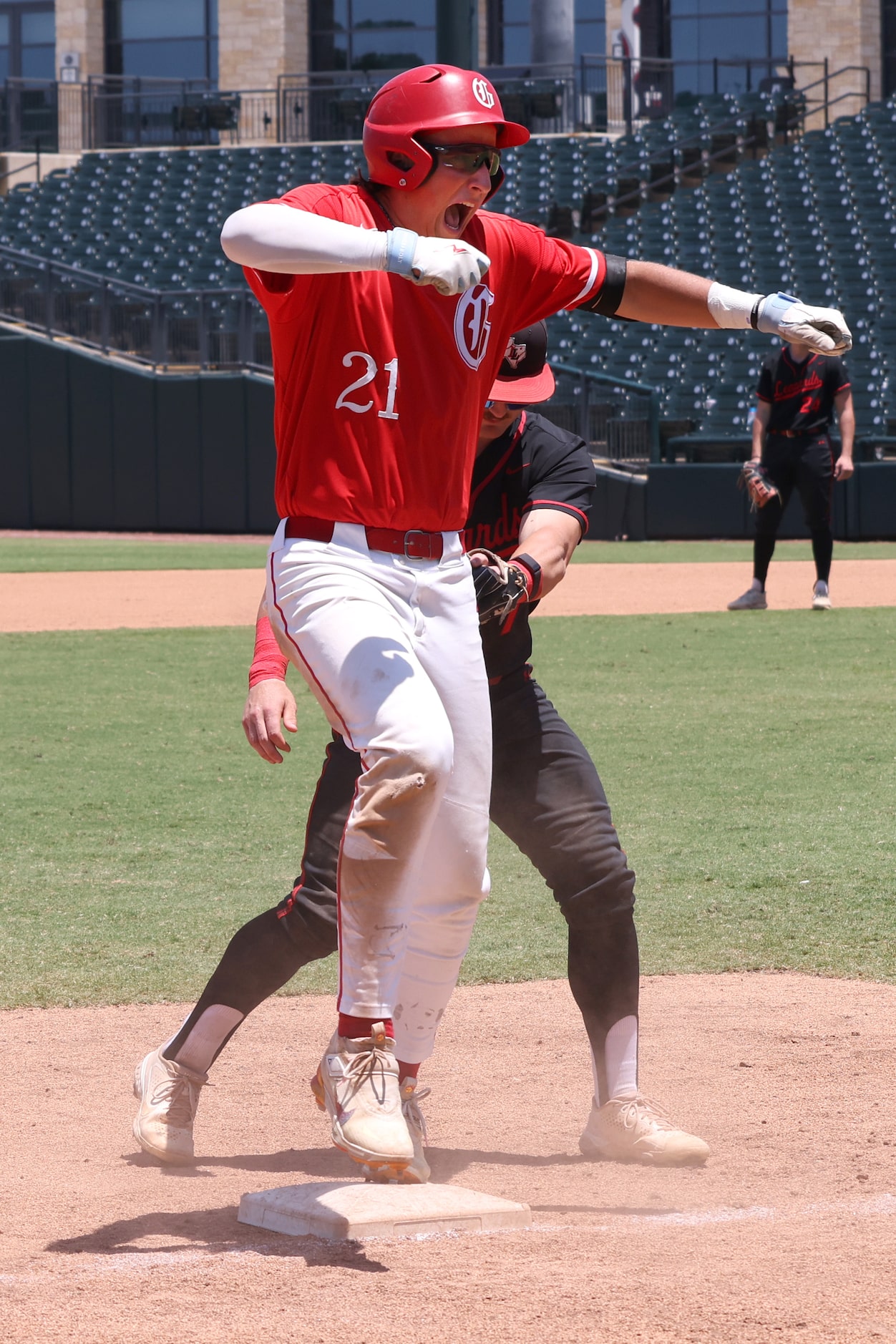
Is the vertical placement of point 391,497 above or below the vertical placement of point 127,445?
below

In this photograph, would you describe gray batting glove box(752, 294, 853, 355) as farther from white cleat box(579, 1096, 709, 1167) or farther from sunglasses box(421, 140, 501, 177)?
white cleat box(579, 1096, 709, 1167)

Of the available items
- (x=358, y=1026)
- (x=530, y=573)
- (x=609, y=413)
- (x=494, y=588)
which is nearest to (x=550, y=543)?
(x=530, y=573)

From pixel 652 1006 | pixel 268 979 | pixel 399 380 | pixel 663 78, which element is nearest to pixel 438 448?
pixel 399 380

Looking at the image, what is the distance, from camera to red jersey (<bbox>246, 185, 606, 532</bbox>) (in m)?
2.89

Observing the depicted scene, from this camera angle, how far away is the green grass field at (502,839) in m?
4.88

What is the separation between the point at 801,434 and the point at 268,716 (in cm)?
939

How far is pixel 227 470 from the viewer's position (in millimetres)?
22797

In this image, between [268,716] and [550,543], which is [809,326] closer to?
[550,543]

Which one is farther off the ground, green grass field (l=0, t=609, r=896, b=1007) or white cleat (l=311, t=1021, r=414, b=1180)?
white cleat (l=311, t=1021, r=414, b=1180)

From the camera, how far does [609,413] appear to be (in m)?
21.2

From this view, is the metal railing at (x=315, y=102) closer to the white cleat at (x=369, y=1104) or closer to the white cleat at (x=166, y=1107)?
the white cleat at (x=166, y=1107)

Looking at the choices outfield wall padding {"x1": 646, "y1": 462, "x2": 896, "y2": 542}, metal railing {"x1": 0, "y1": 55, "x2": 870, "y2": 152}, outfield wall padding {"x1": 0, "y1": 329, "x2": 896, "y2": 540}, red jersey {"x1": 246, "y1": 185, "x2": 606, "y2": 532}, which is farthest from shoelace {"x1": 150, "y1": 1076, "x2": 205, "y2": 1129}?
metal railing {"x1": 0, "y1": 55, "x2": 870, "y2": 152}

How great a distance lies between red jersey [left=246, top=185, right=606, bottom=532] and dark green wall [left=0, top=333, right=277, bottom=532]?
63.6 feet

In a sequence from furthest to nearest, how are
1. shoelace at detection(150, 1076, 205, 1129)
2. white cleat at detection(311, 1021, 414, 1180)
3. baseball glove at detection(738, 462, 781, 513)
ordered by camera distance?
baseball glove at detection(738, 462, 781, 513) < shoelace at detection(150, 1076, 205, 1129) < white cleat at detection(311, 1021, 414, 1180)
